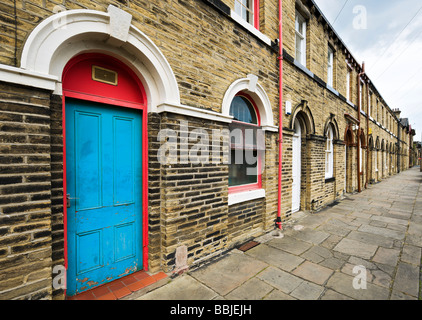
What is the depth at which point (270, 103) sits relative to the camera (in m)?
4.57

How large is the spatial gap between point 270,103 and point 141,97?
296 centimetres

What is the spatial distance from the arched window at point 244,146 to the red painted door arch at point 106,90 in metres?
1.80

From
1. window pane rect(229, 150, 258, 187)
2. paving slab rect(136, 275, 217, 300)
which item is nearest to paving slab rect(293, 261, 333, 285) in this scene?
paving slab rect(136, 275, 217, 300)

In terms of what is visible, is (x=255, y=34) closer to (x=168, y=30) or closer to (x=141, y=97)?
(x=168, y=30)

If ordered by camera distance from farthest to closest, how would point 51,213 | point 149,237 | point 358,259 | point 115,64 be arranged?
1. point 358,259
2. point 149,237
3. point 115,64
4. point 51,213

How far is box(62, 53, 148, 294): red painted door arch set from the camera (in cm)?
227

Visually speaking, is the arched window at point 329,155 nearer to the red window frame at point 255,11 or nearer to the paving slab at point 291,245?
the paving slab at point 291,245

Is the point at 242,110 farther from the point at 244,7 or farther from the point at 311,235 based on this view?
the point at 311,235

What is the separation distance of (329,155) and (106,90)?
8111mm

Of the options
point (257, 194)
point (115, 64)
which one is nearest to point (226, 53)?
point (115, 64)

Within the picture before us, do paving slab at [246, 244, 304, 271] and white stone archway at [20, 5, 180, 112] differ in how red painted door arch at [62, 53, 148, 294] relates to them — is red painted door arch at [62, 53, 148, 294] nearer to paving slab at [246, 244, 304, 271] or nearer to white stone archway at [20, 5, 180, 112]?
white stone archway at [20, 5, 180, 112]

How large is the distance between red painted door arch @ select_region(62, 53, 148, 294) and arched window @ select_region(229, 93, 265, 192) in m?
1.80

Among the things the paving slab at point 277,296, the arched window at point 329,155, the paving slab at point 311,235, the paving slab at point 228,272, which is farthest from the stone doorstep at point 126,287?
the arched window at point 329,155

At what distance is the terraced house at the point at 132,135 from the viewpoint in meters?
1.80
